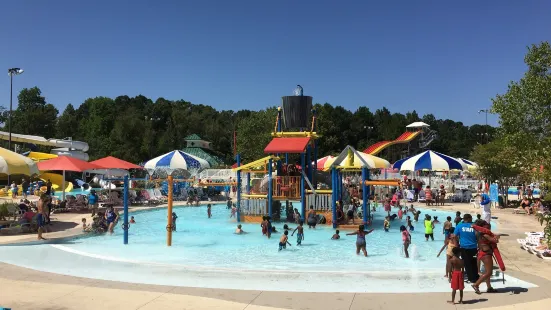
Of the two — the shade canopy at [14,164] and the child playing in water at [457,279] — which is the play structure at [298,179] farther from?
the child playing in water at [457,279]

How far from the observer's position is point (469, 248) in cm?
869

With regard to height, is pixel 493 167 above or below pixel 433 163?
below

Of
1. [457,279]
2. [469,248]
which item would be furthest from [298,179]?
[457,279]

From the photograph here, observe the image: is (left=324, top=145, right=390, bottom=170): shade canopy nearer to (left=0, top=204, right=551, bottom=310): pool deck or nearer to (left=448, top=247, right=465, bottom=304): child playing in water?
(left=0, top=204, right=551, bottom=310): pool deck

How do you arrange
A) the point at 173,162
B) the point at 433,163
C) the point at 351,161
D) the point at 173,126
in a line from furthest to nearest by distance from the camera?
the point at 173,126
the point at 173,162
the point at 433,163
the point at 351,161

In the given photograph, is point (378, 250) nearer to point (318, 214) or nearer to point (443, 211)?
point (318, 214)

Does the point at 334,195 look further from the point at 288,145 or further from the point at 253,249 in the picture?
the point at 253,249

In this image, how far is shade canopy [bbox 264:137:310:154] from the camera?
18.8 metres

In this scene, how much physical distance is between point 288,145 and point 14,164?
33.3 feet

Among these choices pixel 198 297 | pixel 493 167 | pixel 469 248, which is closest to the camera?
pixel 198 297

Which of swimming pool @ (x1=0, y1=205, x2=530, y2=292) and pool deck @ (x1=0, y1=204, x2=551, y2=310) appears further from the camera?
swimming pool @ (x1=0, y1=205, x2=530, y2=292)

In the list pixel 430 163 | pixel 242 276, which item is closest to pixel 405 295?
pixel 242 276

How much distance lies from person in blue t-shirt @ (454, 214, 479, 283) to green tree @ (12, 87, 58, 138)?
72442 millimetres

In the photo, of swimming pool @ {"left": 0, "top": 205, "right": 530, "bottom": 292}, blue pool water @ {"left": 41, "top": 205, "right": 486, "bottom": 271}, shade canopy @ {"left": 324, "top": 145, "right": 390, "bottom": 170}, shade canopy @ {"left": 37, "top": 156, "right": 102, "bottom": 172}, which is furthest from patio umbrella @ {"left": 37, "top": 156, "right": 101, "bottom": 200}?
shade canopy @ {"left": 324, "top": 145, "right": 390, "bottom": 170}
